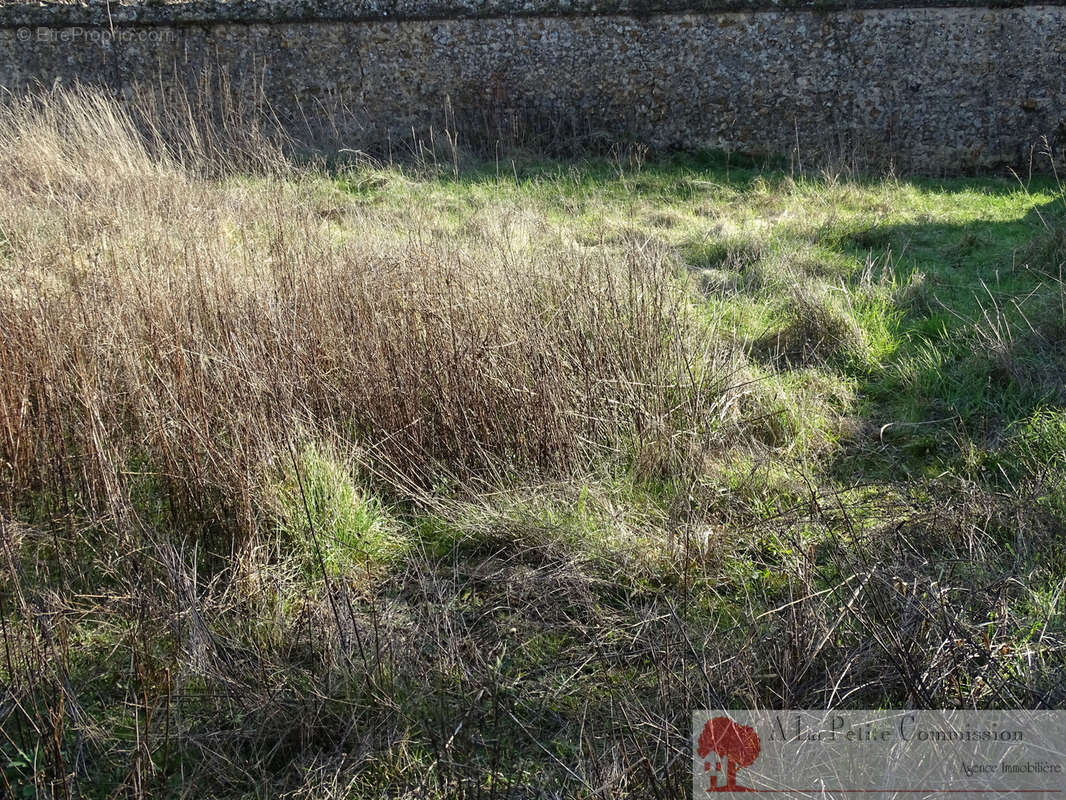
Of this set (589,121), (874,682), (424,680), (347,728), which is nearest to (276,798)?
(347,728)

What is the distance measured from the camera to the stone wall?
10.1m

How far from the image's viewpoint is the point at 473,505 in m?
3.44

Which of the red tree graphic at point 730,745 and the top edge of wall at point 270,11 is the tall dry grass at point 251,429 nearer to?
the red tree graphic at point 730,745

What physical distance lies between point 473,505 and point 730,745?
1.53 metres

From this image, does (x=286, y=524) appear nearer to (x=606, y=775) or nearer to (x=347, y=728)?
(x=347, y=728)

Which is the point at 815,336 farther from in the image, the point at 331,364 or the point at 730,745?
the point at 730,745

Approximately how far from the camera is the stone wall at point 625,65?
10062 mm

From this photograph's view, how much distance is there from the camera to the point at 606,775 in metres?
2.20

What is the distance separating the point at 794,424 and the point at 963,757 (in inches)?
84.6

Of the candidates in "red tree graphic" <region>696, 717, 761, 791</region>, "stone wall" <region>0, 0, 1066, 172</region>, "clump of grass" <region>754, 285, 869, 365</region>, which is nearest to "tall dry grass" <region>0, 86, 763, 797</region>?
"clump of grass" <region>754, 285, 869, 365</region>

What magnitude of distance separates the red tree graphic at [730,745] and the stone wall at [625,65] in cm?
927

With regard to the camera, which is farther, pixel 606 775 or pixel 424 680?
pixel 424 680

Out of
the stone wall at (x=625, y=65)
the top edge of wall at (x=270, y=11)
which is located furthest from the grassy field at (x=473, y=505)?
the top edge of wall at (x=270, y=11)

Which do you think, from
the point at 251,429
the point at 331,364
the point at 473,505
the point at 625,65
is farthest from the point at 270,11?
the point at 473,505
